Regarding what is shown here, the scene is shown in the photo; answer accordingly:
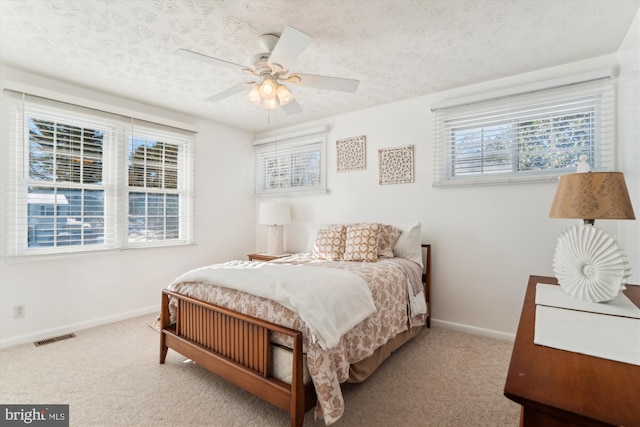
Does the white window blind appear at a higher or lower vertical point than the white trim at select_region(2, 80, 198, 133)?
lower

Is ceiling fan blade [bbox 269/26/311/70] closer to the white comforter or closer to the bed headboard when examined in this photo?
the white comforter

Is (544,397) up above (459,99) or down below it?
below

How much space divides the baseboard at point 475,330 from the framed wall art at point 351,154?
194 centimetres

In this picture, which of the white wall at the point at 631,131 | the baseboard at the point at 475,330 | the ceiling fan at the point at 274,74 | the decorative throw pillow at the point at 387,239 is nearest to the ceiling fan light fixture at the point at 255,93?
the ceiling fan at the point at 274,74

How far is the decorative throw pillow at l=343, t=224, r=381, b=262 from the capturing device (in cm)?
286

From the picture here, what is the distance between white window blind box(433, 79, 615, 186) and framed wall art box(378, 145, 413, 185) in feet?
0.97

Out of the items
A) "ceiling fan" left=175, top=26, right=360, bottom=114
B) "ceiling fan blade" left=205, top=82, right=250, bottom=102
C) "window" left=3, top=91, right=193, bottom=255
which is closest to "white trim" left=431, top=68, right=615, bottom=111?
"ceiling fan" left=175, top=26, right=360, bottom=114

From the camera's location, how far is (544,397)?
2.20ft

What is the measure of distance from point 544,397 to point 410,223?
8.28ft

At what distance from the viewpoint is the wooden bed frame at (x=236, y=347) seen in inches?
60.3

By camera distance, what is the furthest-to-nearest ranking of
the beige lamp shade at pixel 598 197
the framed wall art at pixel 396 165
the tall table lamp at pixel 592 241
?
the framed wall art at pixel 396 165 → the beige lamp shade at pixel 598 197 → the tall table lamp at pixel 592 241

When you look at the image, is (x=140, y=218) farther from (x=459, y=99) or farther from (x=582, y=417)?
(x=582, y=417)

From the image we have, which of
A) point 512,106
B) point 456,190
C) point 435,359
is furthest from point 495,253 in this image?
point 512,106

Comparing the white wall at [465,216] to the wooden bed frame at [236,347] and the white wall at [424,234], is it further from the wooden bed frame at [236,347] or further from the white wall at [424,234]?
the wooden bed frame at [236,347]
